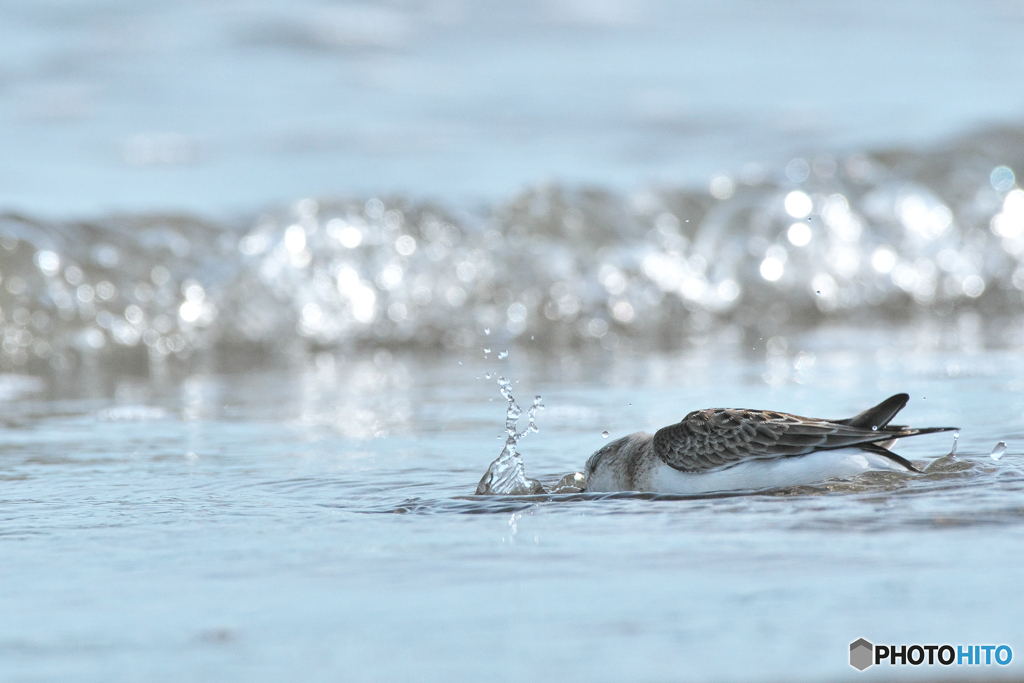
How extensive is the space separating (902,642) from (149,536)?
251 cm

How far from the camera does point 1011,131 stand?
1881cm

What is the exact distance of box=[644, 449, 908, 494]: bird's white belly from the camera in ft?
17.0

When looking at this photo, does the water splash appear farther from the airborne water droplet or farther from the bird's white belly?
the airborne water droplet

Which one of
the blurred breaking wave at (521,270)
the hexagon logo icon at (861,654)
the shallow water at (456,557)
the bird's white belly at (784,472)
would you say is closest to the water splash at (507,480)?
the shallow water at (456,557)

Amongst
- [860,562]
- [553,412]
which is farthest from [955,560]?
[553,412]

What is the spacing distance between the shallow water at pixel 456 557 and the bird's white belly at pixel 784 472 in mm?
86

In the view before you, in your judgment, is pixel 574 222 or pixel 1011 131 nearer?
pixel 574 222

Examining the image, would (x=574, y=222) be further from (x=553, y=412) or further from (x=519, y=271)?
(x=553, y=412)

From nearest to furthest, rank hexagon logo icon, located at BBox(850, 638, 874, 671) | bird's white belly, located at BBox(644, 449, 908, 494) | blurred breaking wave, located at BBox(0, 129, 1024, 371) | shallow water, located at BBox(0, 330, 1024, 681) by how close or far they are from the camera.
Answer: hexagon logo icon, located at BBox(850, 638, 874, 671)
shallow water, located at BBox(0, 330, 1024, 681)
bird's white belly, located at BBox(644, 449, 908, 494)
blurred breaking wave, located at BBox(0, 129, 1024, 371)

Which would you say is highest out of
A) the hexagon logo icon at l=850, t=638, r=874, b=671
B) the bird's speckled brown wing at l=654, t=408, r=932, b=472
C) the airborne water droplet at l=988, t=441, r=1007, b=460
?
the bird's speckled brown wing at l=654, t=408, r=932, b=472

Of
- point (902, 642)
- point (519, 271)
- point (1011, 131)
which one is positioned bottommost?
point (902, 642)

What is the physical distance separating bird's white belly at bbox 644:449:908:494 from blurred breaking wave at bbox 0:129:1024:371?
271 inches

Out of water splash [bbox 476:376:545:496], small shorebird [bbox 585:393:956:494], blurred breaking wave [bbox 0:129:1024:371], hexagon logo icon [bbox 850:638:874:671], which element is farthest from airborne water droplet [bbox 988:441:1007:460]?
blurred breaking wave [bbox 0:129:1024:371]

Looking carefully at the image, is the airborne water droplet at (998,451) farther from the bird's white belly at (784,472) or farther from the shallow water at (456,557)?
the bird's white belly at (784,472)
